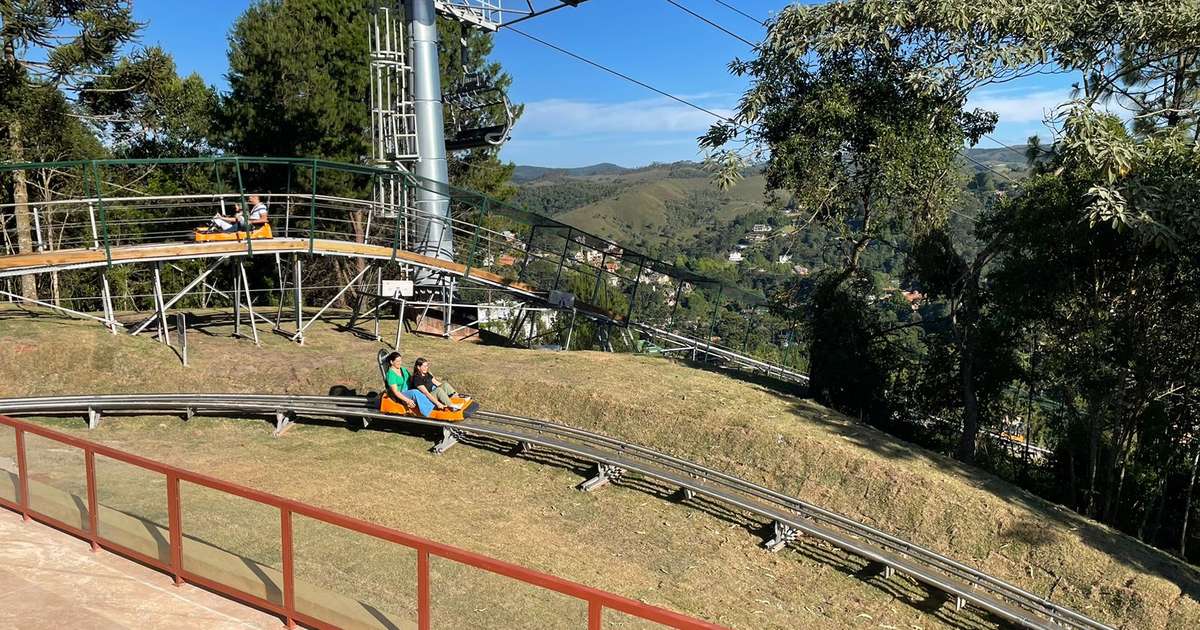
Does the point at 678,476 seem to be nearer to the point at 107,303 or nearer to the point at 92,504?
the point at 92,504

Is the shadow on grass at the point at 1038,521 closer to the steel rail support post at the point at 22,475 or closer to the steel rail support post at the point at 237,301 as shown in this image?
the steel rail support post at the point at 22,475

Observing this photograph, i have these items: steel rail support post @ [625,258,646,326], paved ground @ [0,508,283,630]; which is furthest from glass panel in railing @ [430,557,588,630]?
steel rail support post @ [625,258,646,326]

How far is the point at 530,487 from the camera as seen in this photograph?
11.5 meters

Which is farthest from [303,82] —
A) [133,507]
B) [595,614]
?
[595,614]

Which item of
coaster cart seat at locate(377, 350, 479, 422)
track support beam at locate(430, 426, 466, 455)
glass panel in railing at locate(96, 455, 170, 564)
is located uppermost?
glass panel in railing at locate(96, 455, 170, 564)

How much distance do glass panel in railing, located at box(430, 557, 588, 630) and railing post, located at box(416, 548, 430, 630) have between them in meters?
0.04

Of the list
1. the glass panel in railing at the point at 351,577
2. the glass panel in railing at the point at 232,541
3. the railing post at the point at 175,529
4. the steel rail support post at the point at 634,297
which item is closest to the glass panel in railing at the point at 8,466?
the railing post at the point at 175,529

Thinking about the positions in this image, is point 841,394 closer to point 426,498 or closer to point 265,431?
point 426,498

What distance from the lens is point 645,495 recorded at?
11.5 m

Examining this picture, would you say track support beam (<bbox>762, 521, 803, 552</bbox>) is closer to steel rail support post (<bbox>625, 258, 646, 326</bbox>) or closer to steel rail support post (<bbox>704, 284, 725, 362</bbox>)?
steel rail support post (<bbox>625, 258, 646, 326</bbox>)

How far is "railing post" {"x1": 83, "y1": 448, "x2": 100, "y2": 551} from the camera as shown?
6.89 meters

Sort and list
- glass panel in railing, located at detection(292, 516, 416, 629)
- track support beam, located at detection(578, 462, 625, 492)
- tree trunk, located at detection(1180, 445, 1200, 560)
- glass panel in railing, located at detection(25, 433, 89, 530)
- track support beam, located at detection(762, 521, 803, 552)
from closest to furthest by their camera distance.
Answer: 1. glass panel in railing, located at detection(292, 516, 416, 629)
2. glass panel in railing, located at detection(25, 433, 89, 530)
3. track support beam, located at detection(762, 521, 803, 552)
4. track support beam, located at detection(578, 462, 625, 492)
5. tree trunk, located at detection(1180, 445, 1200, 560)

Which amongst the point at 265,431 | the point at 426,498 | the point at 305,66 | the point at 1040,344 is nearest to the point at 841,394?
the point at 1040,344

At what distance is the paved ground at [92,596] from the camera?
606 cm
